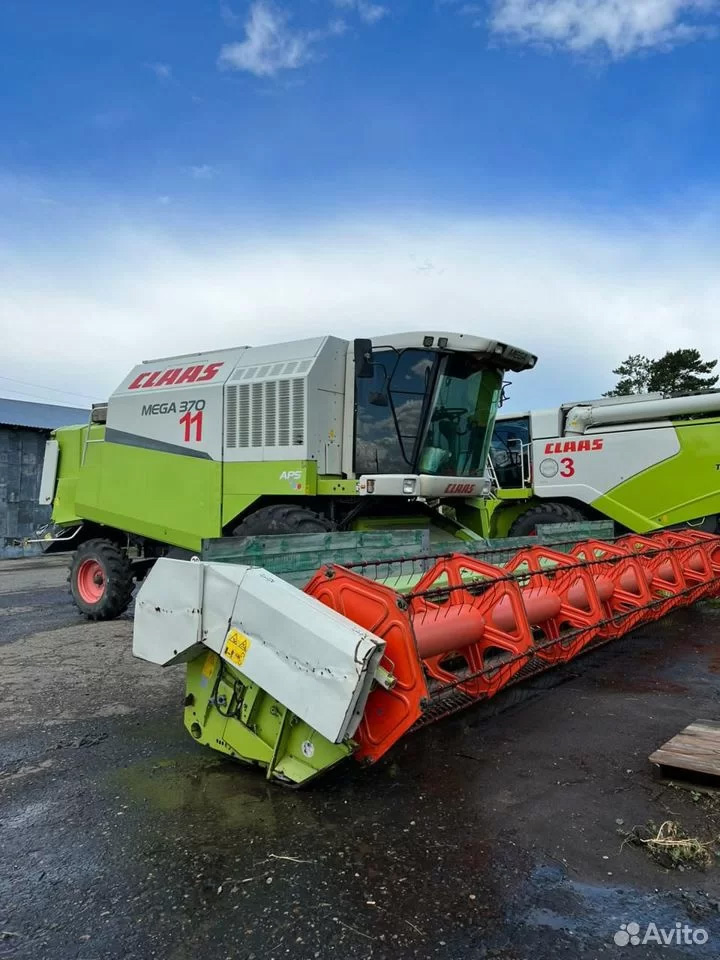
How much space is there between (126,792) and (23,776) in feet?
2.08

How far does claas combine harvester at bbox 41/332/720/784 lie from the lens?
9.72 feet

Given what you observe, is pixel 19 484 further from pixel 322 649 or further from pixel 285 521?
pixel 322 649

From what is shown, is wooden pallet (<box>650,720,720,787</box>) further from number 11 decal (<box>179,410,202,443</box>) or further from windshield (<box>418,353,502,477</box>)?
number 11 decal (<box>179,410,202,443</box>)

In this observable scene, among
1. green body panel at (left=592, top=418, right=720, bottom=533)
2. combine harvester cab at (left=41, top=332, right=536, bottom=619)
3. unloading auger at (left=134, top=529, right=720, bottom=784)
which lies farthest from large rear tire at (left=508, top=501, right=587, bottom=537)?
unloading auger at (left=134, top=529, right=720, bottom=784)

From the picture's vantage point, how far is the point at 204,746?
3.59 meters

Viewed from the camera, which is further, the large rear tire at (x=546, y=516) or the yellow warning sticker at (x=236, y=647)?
the large rear tire at (x=546, y=516)

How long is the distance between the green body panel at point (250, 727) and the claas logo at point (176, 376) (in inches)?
186

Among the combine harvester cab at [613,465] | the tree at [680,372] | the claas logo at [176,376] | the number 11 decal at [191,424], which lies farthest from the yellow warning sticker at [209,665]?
the tree at [680,372]

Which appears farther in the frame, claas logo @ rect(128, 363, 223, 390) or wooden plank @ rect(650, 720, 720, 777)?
claas logo @ rect(128, 363, 223, 390)

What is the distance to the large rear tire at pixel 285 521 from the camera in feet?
21.1

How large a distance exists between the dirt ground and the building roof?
2010 cm

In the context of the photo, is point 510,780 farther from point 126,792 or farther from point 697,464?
point 697,464

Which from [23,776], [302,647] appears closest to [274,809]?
[302,647]

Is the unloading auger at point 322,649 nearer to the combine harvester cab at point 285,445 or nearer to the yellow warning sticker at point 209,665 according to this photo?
the yellow warning sticker at point 209,665
